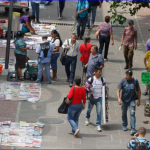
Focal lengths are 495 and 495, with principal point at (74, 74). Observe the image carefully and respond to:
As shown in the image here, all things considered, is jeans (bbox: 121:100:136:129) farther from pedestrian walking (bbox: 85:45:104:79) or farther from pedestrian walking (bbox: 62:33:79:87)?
pedestrian walking (bbox: 62:33:79:87)

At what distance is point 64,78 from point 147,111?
390 cm

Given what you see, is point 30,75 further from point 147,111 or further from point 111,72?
point 147,111

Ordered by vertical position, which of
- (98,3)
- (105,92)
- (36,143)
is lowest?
(36,143)

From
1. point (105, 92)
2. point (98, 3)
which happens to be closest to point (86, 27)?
point (98, 3)

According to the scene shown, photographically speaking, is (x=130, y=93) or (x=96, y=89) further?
(x=96, y=89)

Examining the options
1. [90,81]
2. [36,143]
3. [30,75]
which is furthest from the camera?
[30,75]

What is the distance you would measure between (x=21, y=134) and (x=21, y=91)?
3060 millimetres

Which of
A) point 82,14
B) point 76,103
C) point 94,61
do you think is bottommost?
point 76,103

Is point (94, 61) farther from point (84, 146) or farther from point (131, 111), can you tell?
point (84, 146)

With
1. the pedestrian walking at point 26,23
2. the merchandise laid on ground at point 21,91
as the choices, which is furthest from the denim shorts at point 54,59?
the pedestrian walking at point 26,23

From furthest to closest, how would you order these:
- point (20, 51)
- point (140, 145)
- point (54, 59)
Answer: point (54, 59)
point (20, 51)
point (140, 145)

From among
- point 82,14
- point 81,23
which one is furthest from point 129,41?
point 81,23

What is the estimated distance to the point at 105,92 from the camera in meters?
12.3

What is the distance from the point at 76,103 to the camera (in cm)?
1160
